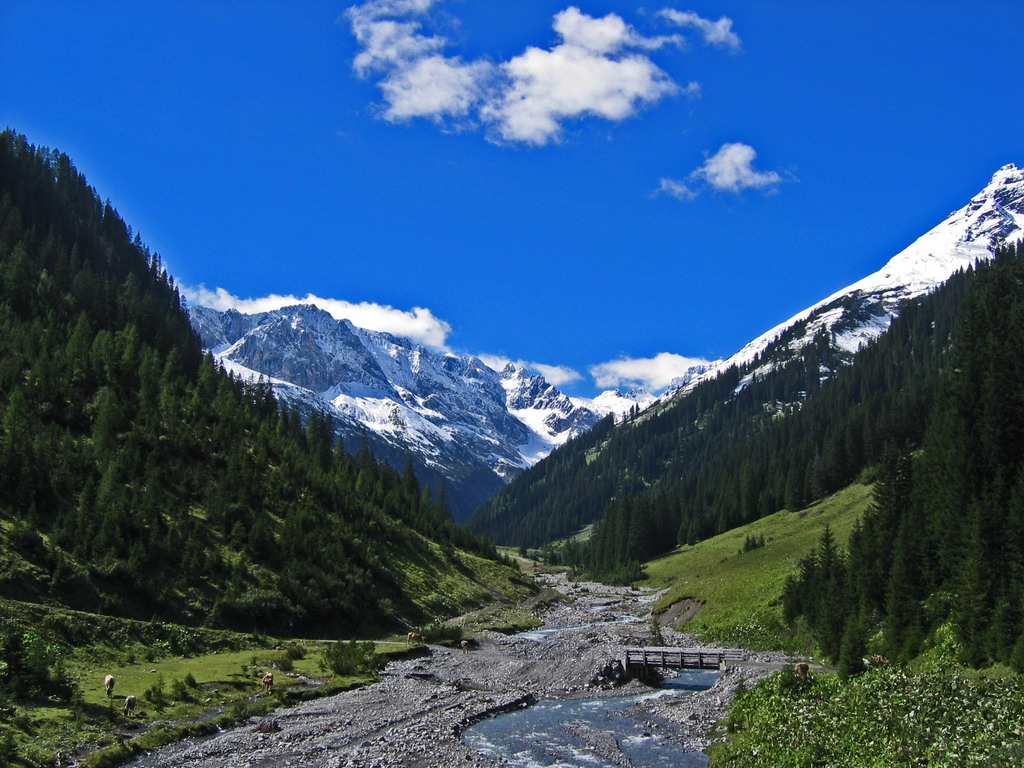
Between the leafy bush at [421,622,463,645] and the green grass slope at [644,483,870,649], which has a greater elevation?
the green grass slope at [644,483,870,649]

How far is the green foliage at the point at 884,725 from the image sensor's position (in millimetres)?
25172

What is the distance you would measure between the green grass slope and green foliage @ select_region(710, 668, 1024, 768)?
94.3 feet

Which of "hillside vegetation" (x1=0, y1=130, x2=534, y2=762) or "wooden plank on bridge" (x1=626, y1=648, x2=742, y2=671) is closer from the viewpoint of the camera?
"wooden plank on bridge" (x1=626, y1=648, x2=742, y2=671)

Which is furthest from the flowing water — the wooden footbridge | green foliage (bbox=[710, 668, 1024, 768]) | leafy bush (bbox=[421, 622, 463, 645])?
leafy bush (bbox=[421, 622, 463, 645])

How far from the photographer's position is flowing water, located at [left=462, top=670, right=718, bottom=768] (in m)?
35.7

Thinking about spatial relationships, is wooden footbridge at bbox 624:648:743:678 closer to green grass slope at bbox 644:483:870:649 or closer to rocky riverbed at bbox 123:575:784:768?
rocky riverbed at bbox 123:575:784:768

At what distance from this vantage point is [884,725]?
29.4m

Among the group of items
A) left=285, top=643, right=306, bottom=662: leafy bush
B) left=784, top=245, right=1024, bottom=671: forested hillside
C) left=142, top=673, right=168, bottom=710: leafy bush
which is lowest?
left=285, top=643, right=306, bottom=662: leafy bush

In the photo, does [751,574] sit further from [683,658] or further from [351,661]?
[351,661]

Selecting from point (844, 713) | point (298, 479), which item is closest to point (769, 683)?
point (844, 713)

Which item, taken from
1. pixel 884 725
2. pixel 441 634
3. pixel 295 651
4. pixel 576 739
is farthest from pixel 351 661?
pixel 884 725

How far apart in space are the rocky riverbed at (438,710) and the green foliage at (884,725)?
210 inches

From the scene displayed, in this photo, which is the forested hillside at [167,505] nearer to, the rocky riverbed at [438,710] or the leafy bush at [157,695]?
the rocky riverbed at [438,710]

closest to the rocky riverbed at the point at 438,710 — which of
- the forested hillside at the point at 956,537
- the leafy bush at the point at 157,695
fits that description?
the leafy bush at the point at 157,695
